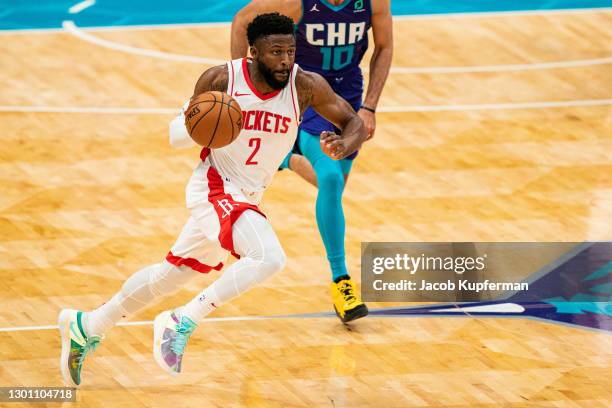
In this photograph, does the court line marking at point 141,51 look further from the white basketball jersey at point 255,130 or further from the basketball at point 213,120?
the basketball at point 213,120

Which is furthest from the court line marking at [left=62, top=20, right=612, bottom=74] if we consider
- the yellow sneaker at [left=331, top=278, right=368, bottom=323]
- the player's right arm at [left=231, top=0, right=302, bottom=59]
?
the yellow sneaker at [left=331, top=278, right=368, bottom=323]

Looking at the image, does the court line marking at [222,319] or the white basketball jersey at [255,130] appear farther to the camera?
the court line marking at [222,319]

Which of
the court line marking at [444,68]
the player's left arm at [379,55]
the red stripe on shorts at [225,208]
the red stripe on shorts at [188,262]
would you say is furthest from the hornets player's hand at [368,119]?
the court line marking at [444,68]

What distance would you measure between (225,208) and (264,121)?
0.57 metres

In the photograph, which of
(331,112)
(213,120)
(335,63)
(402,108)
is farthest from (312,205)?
(213,120)

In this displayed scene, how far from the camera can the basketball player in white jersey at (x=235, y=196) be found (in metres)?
6.95

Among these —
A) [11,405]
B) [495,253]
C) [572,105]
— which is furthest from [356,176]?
[11,405]

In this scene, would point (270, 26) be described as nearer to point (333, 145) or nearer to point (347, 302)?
point (333, 145)

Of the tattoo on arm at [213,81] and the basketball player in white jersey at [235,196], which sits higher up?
the tattoo on arm at [213,81]

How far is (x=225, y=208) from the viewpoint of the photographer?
7.01 m

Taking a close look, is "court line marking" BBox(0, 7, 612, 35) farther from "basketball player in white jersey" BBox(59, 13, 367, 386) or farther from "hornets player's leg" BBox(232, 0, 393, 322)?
"basketball player in white jersey" BBox(59, 13, 367, 386)

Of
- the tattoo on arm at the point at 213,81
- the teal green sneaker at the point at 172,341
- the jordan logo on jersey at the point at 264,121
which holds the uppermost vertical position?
the tattoo on arm at the point at 213,81

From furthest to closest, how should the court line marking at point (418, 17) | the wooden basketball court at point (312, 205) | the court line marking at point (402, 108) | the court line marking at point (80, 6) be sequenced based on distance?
the court line marking at point (80, 6), the court line marking at point (418, 17), the court line marking at point (402, 108), the wooden basketball court at point (312, 205)

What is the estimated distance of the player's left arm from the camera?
8.67m
